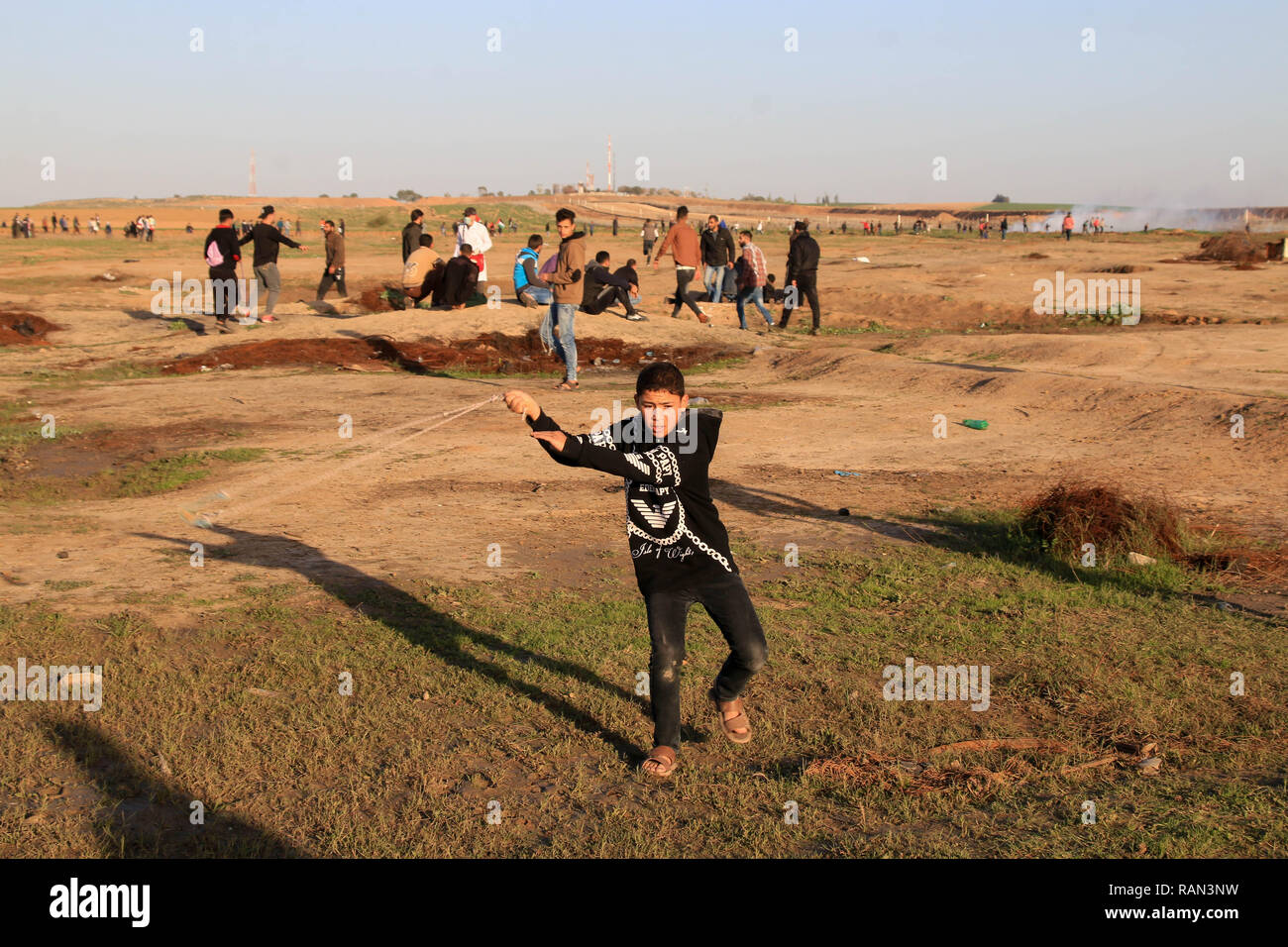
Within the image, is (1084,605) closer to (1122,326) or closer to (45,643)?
Answer: (45,643)

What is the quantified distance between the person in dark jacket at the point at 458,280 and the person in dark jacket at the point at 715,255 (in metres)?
4.40

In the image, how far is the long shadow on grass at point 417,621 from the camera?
17.7 feet

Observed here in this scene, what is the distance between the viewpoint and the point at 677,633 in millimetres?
4719

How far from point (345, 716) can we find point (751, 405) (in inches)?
378

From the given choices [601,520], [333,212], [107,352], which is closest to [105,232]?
[333,212]

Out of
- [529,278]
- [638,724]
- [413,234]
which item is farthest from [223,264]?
[638,724]

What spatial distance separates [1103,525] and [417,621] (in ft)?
15.6

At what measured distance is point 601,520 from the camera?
8.87 metres

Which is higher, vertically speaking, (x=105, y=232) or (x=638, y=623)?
(x=105, y=232)

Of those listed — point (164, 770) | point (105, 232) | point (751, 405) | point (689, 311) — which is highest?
point (105, 232)

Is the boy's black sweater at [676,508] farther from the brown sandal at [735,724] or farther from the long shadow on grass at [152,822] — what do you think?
the long shadow on grass at [152,822]

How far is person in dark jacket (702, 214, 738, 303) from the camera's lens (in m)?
20.8

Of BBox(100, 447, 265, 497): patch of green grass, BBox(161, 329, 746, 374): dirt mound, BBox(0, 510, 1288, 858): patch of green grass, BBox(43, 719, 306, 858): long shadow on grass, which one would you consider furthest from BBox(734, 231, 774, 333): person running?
BBox(43, 719, 306, 858): long shadow on grass

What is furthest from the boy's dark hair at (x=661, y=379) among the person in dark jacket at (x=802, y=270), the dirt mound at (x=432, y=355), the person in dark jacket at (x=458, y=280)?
the person in dark jacket at (x=802, y=270)
